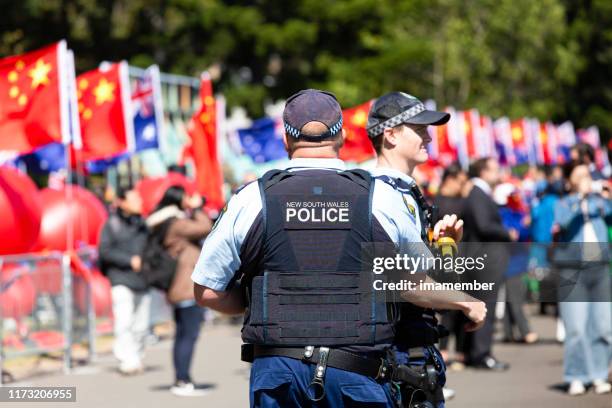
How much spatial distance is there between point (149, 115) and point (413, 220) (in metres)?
14.2

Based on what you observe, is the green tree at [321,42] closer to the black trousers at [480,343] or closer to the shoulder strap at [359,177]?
the black trousers at [480,343]

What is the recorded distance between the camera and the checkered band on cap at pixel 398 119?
219 inches

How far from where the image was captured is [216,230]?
4.61 metres

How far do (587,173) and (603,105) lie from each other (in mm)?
55893

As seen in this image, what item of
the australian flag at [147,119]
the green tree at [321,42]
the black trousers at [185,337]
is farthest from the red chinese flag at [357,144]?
the green tree at [321,42]

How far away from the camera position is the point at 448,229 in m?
5.04

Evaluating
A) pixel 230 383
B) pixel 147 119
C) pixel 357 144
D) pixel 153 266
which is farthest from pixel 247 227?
pixel 357 144

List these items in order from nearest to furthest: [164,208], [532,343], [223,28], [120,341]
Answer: [164,208]
[120,341]
[532,343]
[223,28]

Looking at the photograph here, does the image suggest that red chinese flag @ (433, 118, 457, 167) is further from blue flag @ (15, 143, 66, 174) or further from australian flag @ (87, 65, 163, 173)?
blue flag @ (15, 143, 66, 174)

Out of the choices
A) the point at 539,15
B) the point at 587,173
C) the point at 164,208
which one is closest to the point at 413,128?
the point at 587,173

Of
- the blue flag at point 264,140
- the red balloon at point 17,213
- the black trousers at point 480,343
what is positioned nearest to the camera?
the red balloon at point 17,213

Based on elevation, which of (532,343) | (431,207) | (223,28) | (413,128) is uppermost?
(223,28)

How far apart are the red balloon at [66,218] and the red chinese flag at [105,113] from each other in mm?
656

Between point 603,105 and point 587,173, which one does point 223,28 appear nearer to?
point 603,105
